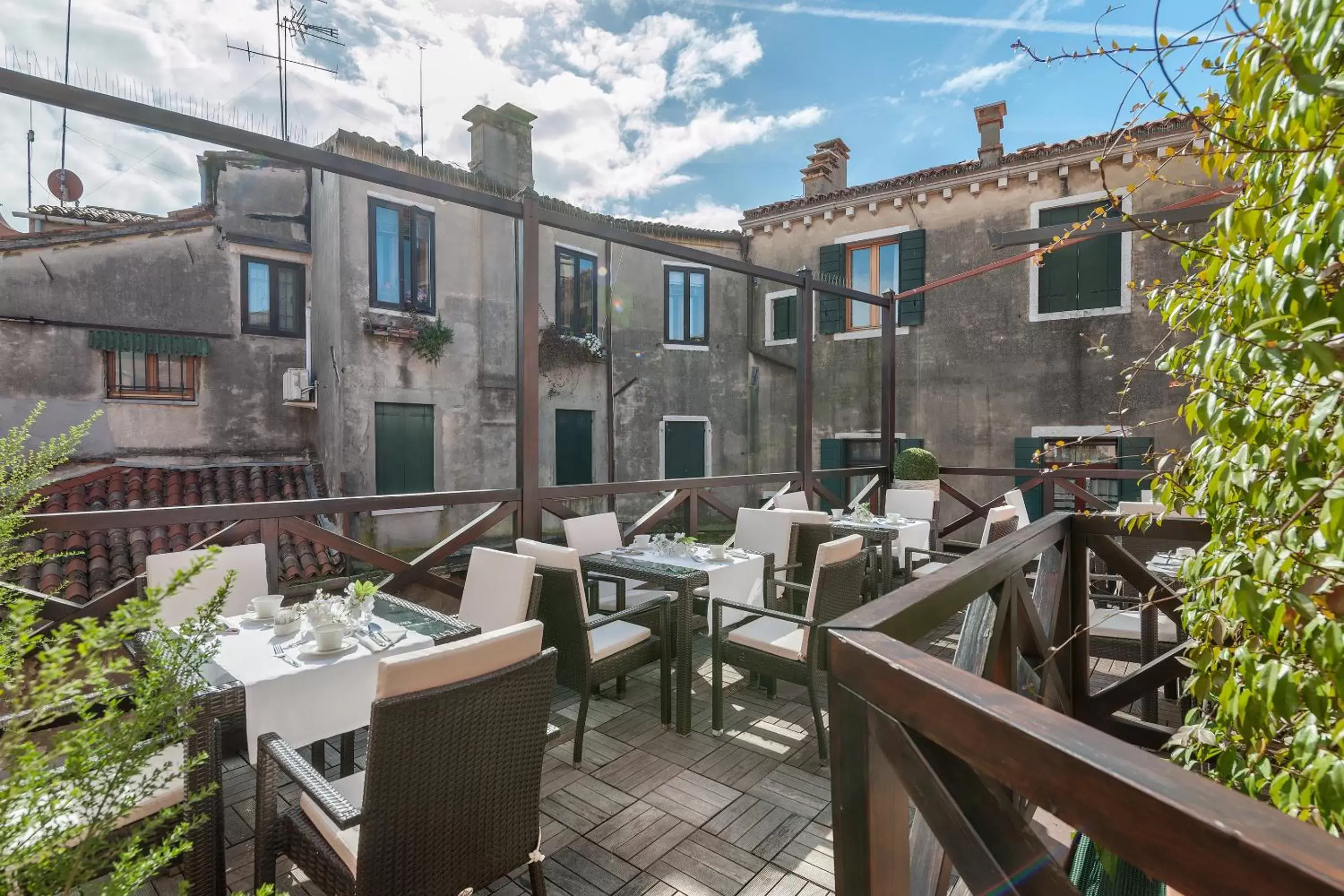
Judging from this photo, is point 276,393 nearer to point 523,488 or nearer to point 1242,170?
point 523,488

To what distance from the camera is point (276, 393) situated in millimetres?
9547

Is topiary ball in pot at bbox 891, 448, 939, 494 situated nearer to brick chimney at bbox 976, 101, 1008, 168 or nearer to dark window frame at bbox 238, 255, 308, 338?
brick chimney at bbox 976, 101, 1008, 168

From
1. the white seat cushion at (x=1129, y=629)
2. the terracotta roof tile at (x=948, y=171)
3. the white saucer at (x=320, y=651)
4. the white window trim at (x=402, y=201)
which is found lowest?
the white seat cushion at (x=1129, y=629)

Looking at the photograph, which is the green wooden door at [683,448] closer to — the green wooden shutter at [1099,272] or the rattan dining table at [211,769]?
the green wooden shutter at [1099,272]

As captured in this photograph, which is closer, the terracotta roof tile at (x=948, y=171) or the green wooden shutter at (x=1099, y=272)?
the terracotta roof tile at (x=948, y=171)

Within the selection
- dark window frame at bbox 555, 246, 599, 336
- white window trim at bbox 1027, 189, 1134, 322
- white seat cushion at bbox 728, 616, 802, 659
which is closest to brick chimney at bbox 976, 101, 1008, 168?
white window trim at bbox 1027, 189, 1134, 322

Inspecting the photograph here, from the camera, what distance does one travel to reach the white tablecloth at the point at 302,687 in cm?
208

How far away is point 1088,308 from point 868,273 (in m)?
2.96

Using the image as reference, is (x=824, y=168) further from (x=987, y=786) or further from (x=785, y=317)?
(x=987, y=786)

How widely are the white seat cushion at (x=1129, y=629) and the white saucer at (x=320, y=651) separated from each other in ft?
10.8

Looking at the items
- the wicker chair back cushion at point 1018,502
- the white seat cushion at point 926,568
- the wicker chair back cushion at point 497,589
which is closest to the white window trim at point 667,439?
the wicker chair back cushion at point 1018,502

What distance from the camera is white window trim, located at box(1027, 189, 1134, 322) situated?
7.97m

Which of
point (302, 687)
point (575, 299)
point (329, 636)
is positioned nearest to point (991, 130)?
point (575, 299)

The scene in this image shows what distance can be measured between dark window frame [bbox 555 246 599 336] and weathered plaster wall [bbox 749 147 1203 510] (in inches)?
121
